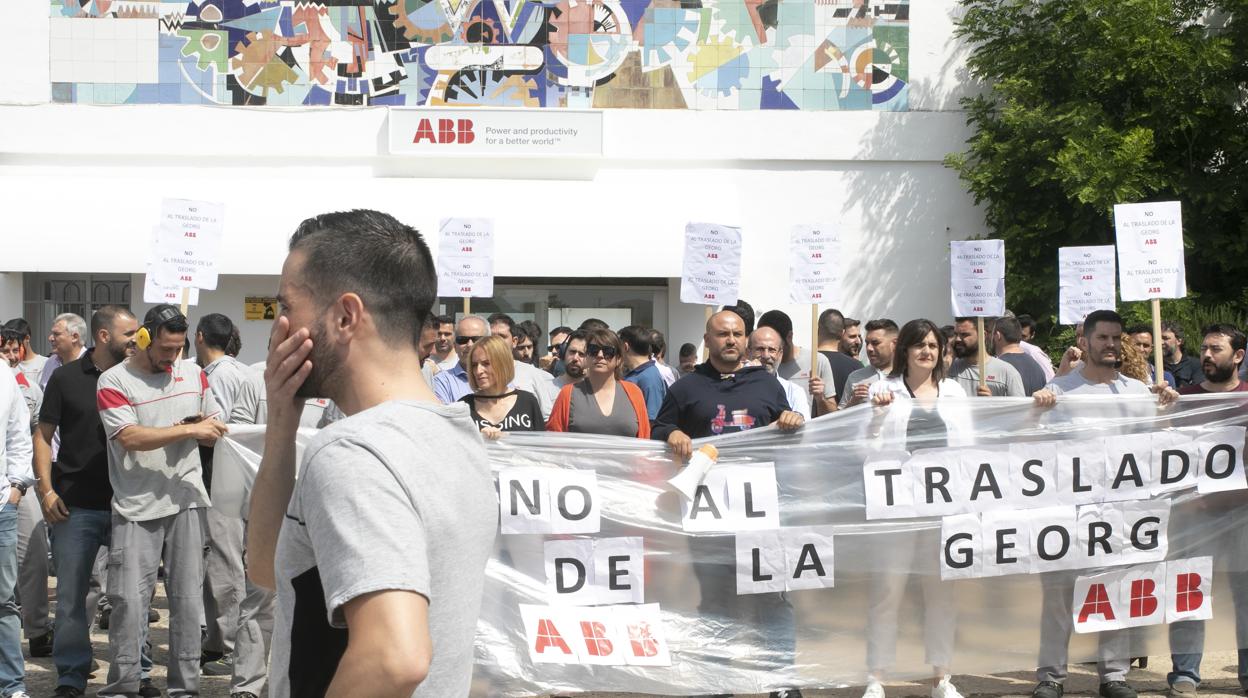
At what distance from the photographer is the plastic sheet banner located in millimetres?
6891

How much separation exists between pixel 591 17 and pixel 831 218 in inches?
183

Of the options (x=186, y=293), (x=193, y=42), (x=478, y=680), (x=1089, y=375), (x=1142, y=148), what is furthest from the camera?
(x=193, y=42)

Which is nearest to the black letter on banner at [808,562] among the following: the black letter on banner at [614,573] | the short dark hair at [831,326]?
the black letter on banner at [614,573]

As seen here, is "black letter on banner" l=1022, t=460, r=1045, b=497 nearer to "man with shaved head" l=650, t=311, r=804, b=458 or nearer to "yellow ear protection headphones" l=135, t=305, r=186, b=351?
"man with shaved head" l=650, t=311, r=804, b=458

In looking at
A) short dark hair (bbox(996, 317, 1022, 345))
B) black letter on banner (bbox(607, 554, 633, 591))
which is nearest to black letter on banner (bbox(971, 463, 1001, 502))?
black letter on banner (bbox(607, 554, 633, 591))

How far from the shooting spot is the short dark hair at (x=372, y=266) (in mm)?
2246

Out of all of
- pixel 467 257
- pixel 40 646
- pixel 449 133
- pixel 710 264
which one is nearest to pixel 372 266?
pixel 40 646

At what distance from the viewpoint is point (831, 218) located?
19.9 meters

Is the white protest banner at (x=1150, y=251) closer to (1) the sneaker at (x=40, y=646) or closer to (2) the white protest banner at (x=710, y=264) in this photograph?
(2) the white protest banner at (x=710, y=264)

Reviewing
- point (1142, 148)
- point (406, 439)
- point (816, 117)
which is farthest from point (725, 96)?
point (406, 439)

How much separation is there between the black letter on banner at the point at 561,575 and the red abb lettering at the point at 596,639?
0.62 ft

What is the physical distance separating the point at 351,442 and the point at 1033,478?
586 centimetres

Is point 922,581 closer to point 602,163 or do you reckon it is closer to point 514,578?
→ point 514,578

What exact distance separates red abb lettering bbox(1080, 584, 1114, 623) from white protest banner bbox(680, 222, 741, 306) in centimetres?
368
